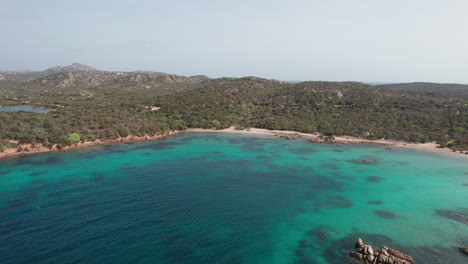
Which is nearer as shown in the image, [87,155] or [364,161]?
[87,155]

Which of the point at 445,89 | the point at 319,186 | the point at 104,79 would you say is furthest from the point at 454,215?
the point at 104,79

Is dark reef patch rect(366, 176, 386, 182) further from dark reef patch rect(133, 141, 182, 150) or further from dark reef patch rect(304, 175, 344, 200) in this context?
dark reef patch rect(133, 141, 182, 150)

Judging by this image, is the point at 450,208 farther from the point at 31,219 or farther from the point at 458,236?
the point at 31,219

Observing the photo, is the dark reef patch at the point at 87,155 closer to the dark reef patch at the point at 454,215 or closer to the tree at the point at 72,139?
the tree at the point at 72,139

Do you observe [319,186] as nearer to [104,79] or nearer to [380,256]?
[380,256]

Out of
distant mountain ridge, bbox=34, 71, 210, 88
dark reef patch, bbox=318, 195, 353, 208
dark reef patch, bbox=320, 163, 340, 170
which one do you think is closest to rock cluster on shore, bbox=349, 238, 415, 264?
dark reef patch, bbox=318, 195, 353, 208

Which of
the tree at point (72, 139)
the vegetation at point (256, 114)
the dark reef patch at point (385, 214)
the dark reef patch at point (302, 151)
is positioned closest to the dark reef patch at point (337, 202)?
the dark reef patch at point (385, 214)

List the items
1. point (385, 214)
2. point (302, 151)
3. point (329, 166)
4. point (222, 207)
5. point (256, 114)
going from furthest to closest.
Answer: point (256, 114) < point (302, 151) < point (329, 166) < point (385, 214) < point (222, 207)
